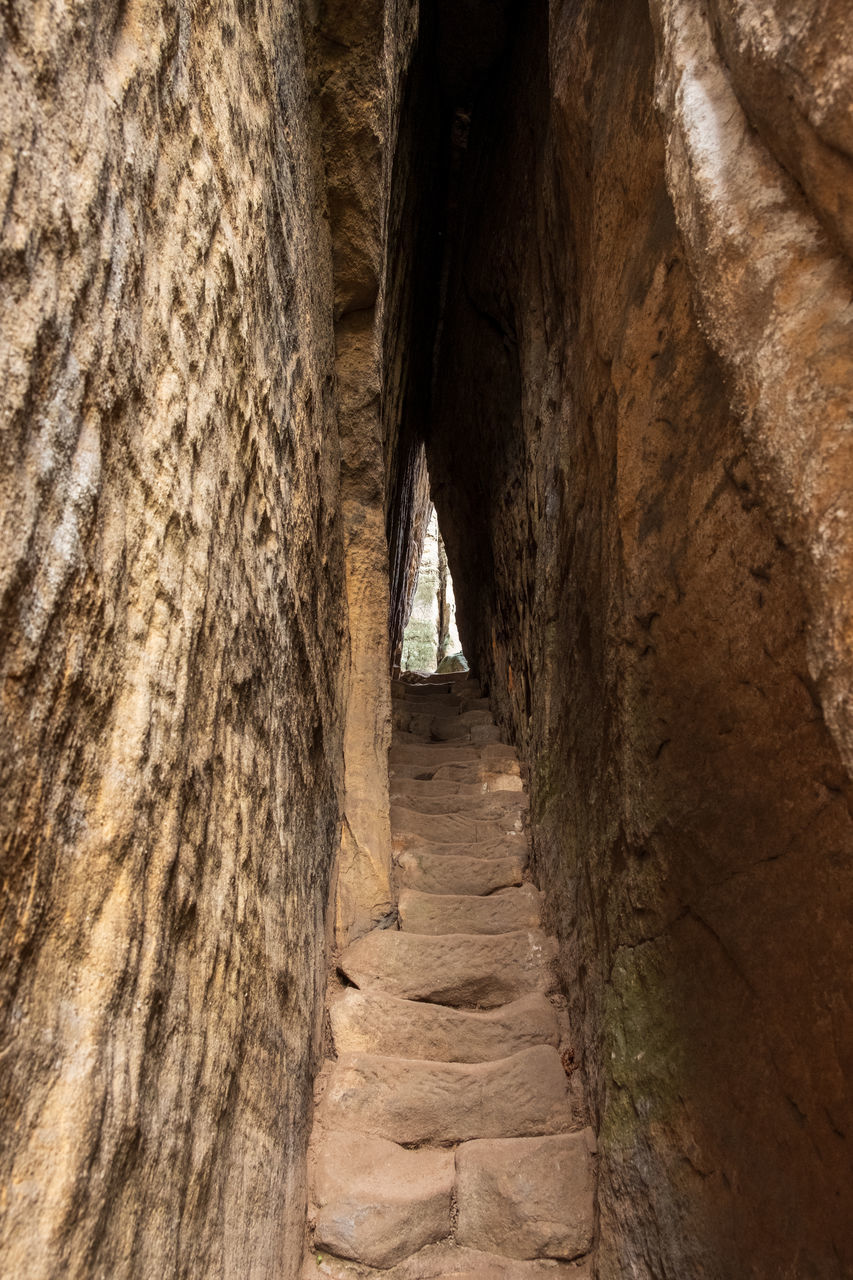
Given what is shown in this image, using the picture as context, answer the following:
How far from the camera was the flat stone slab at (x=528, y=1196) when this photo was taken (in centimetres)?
188

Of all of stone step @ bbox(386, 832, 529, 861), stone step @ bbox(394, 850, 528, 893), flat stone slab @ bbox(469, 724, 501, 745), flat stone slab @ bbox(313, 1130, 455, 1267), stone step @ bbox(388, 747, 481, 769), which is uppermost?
flat stone slab @ bbox(469, 724, 501, 745)

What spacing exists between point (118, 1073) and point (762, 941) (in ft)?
3.37

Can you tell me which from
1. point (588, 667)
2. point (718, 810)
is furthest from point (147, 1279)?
point (588, 667)

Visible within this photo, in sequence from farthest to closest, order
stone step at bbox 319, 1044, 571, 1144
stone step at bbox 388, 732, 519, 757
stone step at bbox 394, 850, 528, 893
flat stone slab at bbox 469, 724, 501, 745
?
flat stone slab at bbox 469, 724, 501, 745
stone step at bbox 388, 732, 519, 757
stone step at bbox 394, 850, 528, 893
stone step at bbox 319, 1044, 571, 1144

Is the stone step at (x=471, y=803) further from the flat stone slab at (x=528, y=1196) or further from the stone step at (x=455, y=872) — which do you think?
the flat stone slab at (x=528, y=1196)

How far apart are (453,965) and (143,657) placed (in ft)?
6.66

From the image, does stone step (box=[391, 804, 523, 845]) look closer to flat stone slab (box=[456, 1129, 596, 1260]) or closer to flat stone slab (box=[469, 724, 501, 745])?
flat stone slab (box=[469, 724, 501, 745])

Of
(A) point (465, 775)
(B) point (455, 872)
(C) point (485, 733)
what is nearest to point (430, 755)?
(A) point (465, 775)

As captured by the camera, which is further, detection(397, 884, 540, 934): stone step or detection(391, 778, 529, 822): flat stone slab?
detection(391, 778, 529, 822): flat stone slab

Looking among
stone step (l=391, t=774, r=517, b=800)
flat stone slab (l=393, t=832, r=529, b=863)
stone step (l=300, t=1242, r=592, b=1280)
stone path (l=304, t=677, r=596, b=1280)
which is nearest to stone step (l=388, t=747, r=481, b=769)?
stone step (l=391, t=774, r=517, b=800)

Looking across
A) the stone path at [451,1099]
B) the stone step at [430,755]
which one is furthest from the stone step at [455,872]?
the stone step at [430,755]

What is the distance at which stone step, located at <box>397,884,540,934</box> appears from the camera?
2871 mm

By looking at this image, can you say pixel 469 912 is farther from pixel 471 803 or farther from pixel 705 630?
pixel 705 630

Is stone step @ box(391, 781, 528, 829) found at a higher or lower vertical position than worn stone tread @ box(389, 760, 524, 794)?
lower
